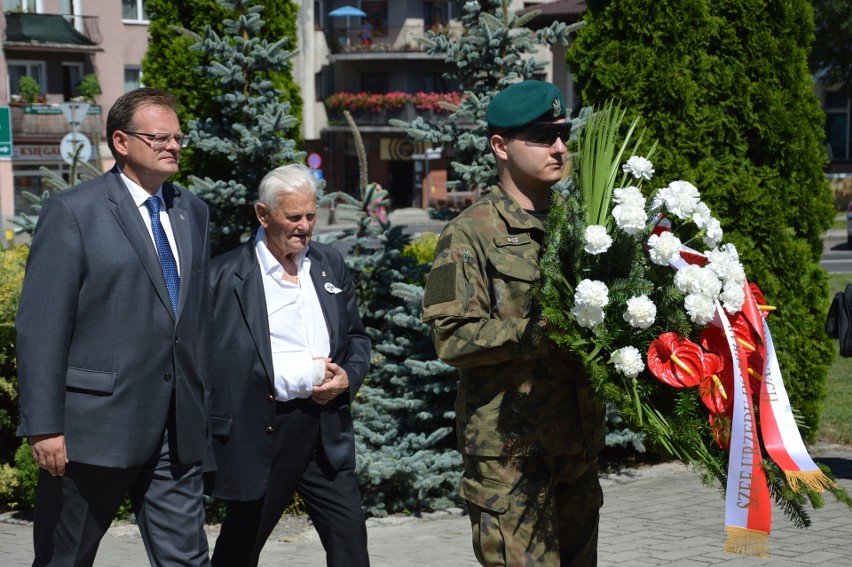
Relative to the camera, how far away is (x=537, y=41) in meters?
7.48

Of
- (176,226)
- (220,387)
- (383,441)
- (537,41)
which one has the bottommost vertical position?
(383,441)

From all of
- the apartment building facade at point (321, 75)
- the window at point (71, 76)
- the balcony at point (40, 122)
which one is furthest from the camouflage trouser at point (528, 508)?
the window at point (71, 76)

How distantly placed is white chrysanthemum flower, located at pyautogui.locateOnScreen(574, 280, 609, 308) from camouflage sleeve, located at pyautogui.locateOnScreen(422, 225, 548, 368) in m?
0.25

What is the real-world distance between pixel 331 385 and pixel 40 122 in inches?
1772

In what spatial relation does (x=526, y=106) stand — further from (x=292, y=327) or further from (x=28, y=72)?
(x=28, y=72)

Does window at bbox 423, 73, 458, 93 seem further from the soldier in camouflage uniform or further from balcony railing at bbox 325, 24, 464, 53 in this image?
the soldier in camouflage uniform

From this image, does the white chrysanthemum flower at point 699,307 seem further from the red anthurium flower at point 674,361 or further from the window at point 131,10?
the window at point 131,10

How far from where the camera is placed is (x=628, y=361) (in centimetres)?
337

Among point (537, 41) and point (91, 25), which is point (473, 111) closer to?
point (537, 41)

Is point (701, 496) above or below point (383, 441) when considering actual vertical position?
below

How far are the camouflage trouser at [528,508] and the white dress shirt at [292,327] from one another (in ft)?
3.38

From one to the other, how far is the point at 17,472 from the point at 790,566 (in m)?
4.65

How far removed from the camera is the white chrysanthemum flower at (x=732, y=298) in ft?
11.7

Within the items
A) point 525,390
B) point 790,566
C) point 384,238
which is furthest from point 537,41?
point 525,390
